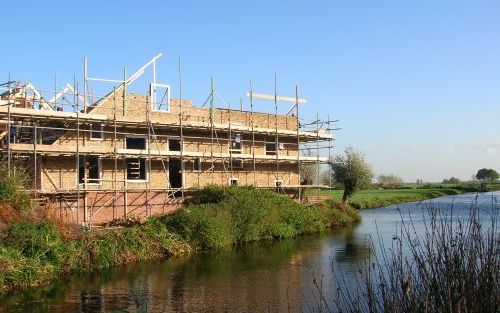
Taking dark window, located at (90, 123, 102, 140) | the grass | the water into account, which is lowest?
the water

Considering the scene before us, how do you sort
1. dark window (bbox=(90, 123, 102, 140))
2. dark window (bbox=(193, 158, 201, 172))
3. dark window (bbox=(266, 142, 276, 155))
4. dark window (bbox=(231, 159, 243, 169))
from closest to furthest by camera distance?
dark window (bbox=(90, 123, 102, 140)) < dark window (bbox=(193, 158, 201, 172)) < dark window (bbox=(231, 159, 243, 169)) < dark window (bbox=(266, 142, 276, 155))

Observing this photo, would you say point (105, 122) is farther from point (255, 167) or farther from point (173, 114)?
→ point (255, 167)

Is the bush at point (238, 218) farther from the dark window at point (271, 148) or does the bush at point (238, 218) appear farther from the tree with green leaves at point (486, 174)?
the tree with green leaves at point (486, 174)

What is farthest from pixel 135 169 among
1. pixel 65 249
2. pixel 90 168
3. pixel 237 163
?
A: pixel 65 249

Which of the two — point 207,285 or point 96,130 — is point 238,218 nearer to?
point 96,130

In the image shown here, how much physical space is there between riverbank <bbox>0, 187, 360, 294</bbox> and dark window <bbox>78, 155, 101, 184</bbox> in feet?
12.7

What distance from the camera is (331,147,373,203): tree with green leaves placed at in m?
52.6

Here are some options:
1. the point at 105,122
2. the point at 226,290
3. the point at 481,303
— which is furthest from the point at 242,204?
the point at 481,303

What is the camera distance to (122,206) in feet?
98.4

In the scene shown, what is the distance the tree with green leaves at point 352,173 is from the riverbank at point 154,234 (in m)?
13.9

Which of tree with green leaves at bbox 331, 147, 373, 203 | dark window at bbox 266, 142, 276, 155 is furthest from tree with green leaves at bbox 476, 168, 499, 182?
dark window at bbox 266, 142, 276, 155

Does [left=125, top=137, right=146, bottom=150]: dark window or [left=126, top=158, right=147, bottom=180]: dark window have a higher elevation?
[left=125, top=137, right=146, bottom=150]: dark window

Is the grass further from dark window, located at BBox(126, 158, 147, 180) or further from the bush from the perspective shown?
dark window, located at BBox(126, 158, 147, 180)

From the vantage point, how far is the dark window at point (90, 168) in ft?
95.3
